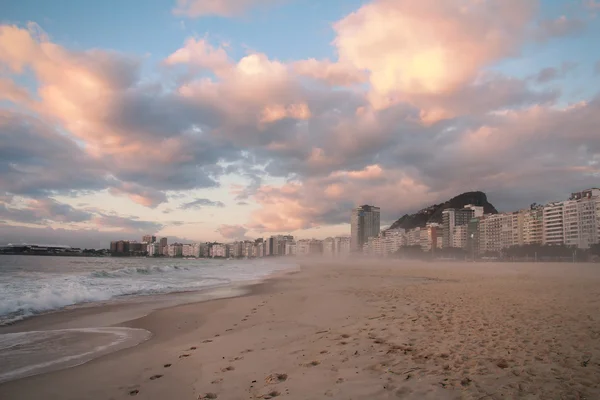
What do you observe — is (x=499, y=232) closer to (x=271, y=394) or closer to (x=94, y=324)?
(x=94, y=324)

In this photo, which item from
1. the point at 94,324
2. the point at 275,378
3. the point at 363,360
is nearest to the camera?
the point at 275,378

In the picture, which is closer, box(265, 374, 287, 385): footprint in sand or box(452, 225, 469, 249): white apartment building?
box(265, 374, 287, 385): footprint in sand

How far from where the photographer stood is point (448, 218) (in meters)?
185

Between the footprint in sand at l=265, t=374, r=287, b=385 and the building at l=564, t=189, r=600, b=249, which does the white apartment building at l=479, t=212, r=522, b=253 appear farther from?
the footprint in sand at l=265, t=374, r=287, b=385

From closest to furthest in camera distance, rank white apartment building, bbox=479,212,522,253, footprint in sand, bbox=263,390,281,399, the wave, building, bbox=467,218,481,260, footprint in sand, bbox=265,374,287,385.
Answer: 1. footprint in sand, bbox=263,390,281,399
2. footprint in sand, bbox=265,374,287,385
3. the wave
4. white apartment building, bbox=479,212,522,253
5. building, bbox=467,218,481,260

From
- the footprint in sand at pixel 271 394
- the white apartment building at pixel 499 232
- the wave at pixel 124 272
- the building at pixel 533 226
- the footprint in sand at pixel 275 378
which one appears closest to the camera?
the footprint in sand at pixel 271 394

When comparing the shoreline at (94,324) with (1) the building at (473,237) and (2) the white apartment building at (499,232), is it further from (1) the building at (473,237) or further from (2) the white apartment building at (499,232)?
(1) the building at (473,237)

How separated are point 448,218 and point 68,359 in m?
196

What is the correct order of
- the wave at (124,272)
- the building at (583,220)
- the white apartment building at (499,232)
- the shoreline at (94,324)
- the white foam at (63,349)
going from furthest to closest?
the white apartment building at (499,232) → the building at (583,220) → the wave at (124,272) → the shoreline at (94,324) → the white foam at (63,349)

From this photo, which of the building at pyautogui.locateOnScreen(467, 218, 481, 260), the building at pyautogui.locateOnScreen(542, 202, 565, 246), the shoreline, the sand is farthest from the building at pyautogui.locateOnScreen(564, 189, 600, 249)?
the shoreline

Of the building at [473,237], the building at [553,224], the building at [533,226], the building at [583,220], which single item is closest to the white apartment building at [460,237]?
the building at [473,237]

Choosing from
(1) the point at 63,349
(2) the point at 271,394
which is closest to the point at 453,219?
(1) the point at 63,349

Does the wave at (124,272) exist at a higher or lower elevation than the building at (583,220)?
lower

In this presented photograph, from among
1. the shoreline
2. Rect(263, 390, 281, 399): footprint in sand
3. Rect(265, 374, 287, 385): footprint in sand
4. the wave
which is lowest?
the wave
